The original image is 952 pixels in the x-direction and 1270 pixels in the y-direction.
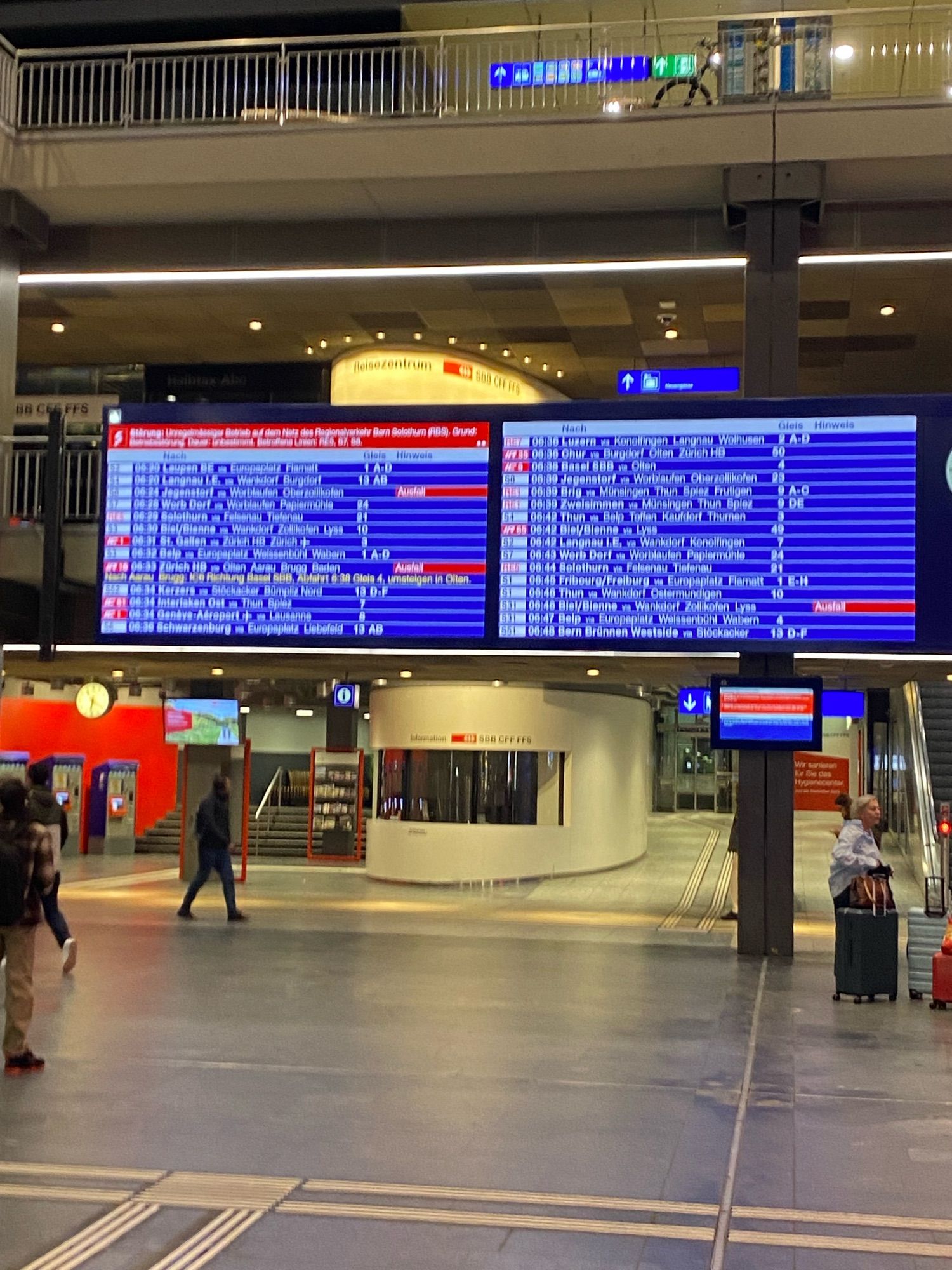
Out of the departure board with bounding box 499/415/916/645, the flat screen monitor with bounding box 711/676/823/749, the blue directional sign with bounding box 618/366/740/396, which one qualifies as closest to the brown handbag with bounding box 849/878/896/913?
the flat screen monitor with bounding box 711/676/823/749

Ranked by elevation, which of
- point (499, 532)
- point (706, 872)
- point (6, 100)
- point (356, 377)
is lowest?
point (706, 872)

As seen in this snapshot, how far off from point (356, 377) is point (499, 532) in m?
5.93

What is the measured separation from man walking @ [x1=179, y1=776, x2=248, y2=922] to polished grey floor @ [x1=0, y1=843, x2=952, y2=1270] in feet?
9.03

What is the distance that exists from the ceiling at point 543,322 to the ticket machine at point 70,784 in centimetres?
941

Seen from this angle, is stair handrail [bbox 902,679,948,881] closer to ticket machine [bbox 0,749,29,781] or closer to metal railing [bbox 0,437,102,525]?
metal railing [bbox 0,437,102,525]

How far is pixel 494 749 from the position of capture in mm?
20844

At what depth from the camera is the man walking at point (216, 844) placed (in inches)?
605

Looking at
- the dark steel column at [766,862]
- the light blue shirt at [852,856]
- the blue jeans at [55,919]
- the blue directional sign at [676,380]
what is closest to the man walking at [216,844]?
the blue jeans at [55,919]

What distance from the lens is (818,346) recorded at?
17547 millimetres

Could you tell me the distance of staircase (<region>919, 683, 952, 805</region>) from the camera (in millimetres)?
18422

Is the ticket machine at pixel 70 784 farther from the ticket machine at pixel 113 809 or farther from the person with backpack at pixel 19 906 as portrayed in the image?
the person with backpack at pixel 19 906

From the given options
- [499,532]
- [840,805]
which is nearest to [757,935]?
[840,805]

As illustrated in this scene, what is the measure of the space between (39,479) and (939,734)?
12160 mm

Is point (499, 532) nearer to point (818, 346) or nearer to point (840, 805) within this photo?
point (840, 805)
